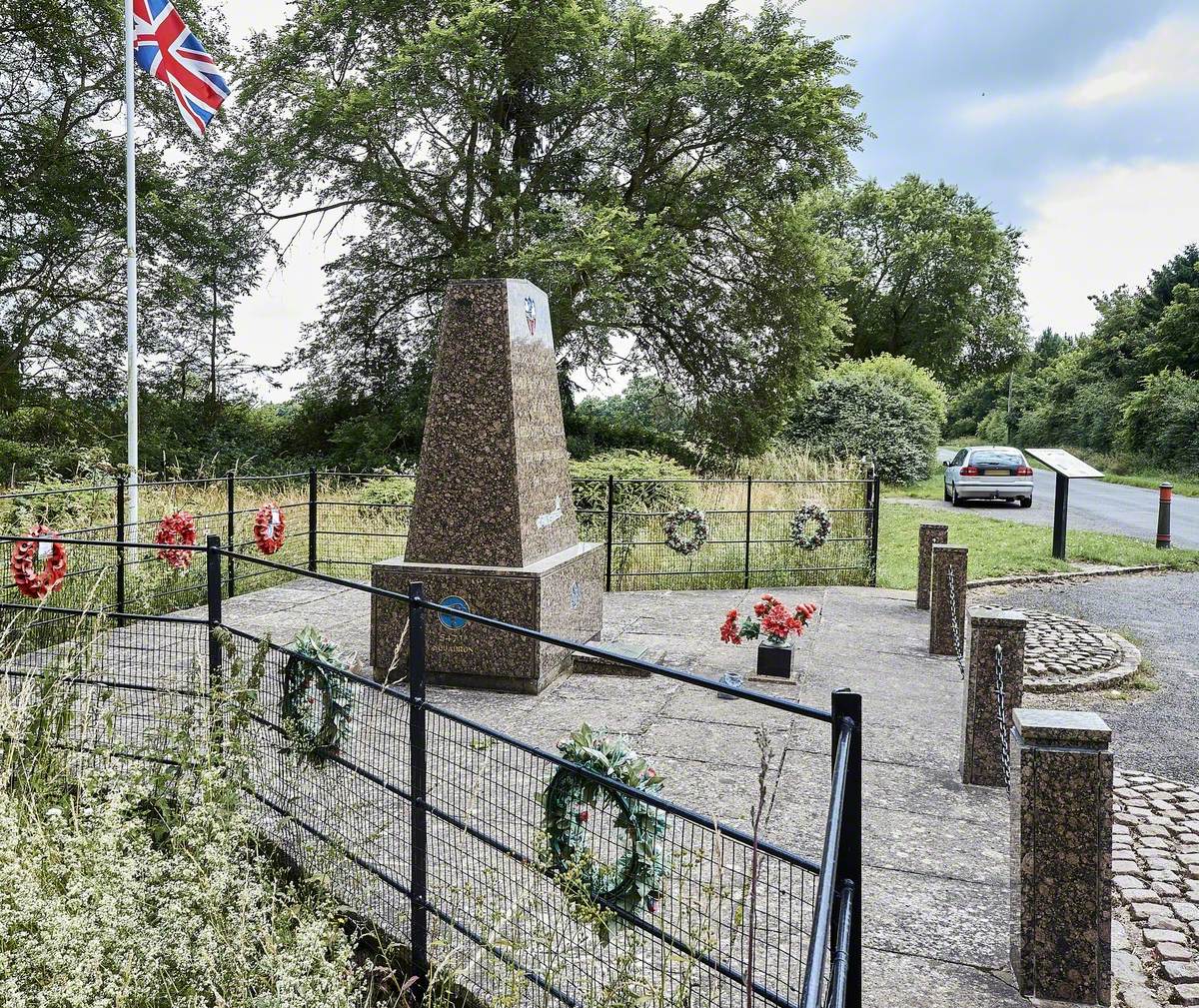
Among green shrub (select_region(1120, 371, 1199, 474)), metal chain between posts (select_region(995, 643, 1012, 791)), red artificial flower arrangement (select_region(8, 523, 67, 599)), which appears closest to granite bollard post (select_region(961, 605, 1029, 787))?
metal chain between posts (select_region(995, 643, 1012, 791))

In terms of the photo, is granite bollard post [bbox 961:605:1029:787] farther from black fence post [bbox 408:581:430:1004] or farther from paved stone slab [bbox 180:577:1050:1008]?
black fence post [bbox 408:581:430:1004]

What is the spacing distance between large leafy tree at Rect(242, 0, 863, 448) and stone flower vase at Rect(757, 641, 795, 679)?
12087mm

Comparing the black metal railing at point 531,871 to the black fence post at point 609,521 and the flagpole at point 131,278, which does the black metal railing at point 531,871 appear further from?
the flagpole at point 131,278

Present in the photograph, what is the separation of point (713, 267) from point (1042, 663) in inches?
697

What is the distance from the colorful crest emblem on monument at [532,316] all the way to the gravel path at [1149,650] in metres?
4.42

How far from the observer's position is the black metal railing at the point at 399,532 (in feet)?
30.3

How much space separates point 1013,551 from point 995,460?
9.11m

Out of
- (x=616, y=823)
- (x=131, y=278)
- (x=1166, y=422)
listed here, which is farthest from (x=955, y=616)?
(x=1166, y=422)

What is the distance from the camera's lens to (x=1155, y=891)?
12.2 feet

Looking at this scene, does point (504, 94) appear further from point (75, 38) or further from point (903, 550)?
point (903, 550)

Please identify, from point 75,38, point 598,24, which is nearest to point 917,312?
point 598,24

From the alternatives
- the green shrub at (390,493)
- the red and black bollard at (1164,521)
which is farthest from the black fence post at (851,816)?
the red and black bollard at (1164,521)

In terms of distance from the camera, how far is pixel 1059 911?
2850mm

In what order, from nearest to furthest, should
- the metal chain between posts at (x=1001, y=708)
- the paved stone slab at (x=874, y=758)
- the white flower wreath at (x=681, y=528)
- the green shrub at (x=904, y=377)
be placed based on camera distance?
the paved stone slab at (x=874, y=758)
the metal chain between posts at (x=1001, y=708)
the white flower wreath at (x=681, y=528)
the green shrub at (x=904, y=377)
